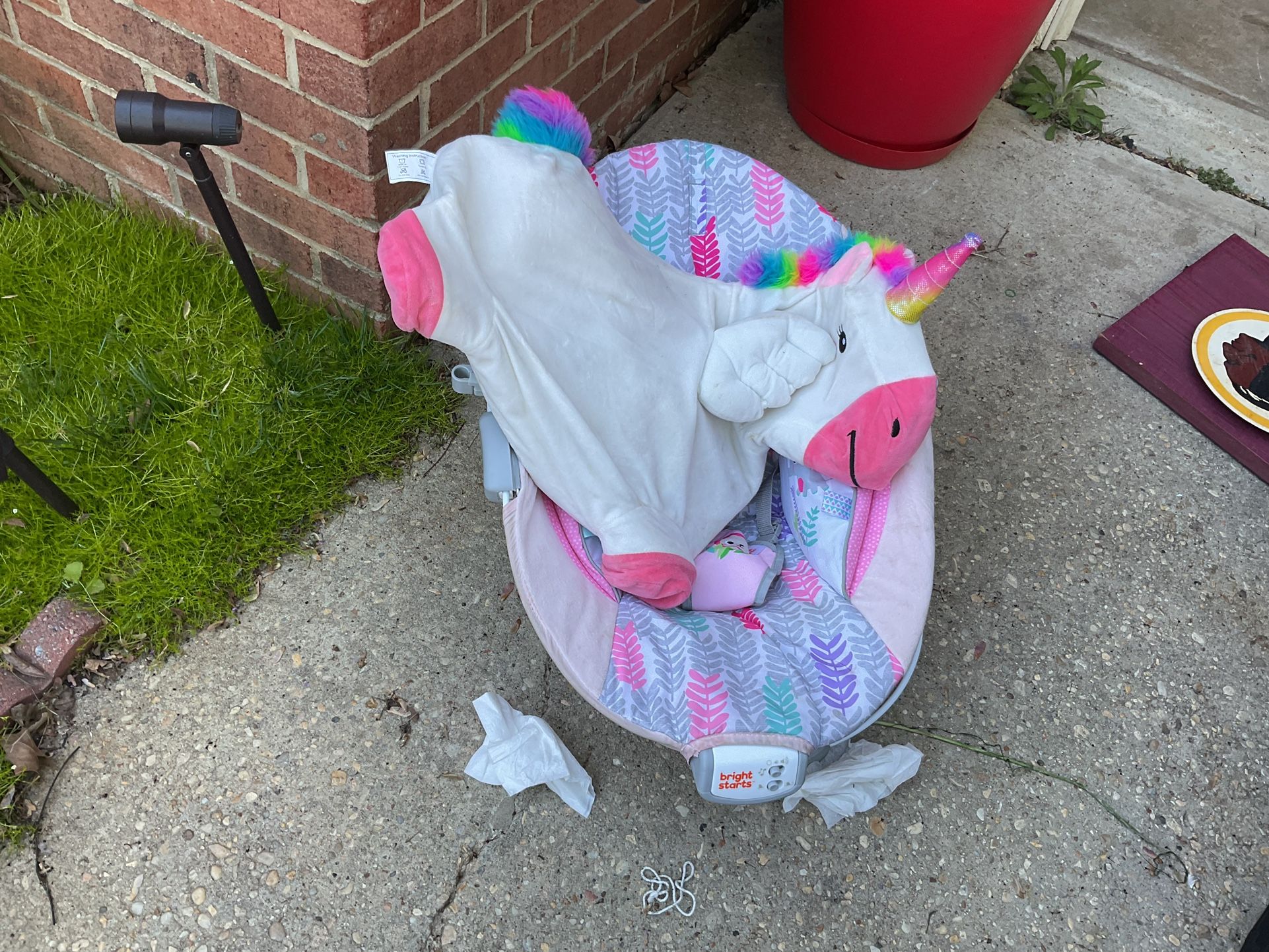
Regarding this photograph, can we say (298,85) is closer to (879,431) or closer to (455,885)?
(879,431)

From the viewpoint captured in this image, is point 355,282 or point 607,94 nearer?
point 355,282

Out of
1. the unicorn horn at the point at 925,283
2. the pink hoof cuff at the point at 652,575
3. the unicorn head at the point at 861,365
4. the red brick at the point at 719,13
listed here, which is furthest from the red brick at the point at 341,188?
the red brick at the point at 719,13

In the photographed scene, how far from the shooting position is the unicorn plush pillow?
1.16 metres

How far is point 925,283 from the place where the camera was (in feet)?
4.40

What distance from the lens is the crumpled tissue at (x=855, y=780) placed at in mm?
1380

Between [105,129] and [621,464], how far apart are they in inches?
51.2

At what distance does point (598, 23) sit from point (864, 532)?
1.26 meters

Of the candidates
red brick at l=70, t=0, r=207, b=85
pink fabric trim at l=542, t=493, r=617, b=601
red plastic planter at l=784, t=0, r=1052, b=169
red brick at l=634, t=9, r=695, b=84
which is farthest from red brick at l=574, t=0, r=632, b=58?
pink fabric trim at l=542, t=493, r=617, b=601

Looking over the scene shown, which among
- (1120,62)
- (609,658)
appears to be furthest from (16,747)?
(1120,62)

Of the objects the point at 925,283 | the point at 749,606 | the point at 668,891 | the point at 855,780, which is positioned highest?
the point at 925,283

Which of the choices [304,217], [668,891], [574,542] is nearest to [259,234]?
[304,217]

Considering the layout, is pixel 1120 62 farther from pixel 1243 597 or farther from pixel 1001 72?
pixel 1243 597

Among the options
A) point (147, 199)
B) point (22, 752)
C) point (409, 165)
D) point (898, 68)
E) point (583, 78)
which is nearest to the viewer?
point (409, 165)

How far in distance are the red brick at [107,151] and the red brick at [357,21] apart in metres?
0.64
